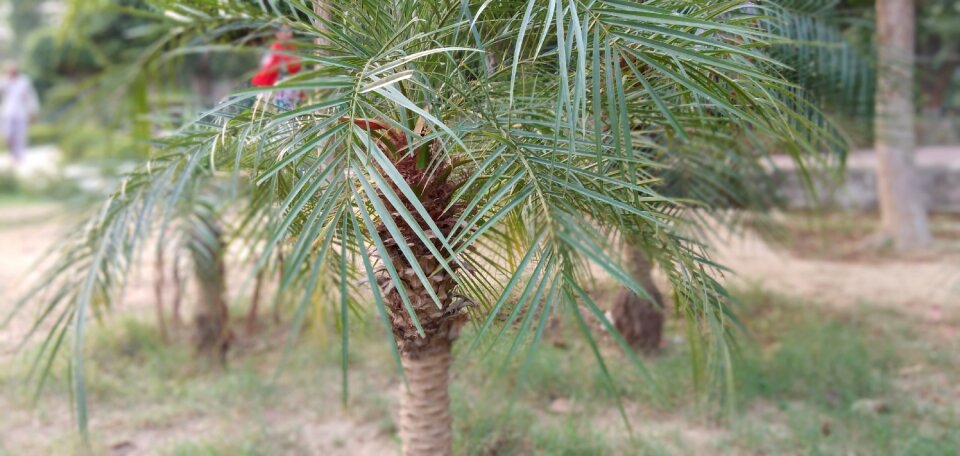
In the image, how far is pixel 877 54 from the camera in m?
3.27

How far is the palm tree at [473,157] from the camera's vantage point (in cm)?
128

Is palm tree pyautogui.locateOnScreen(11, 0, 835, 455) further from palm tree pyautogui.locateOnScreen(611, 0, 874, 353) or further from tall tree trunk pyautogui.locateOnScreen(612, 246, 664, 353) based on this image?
tall tree trunk pyautogui.locateOnScreen(612, 246, 664, 353)

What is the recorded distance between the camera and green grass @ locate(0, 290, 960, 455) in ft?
8.75

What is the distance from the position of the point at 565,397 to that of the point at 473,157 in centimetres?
171

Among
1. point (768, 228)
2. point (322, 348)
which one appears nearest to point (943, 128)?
point (768, 228)

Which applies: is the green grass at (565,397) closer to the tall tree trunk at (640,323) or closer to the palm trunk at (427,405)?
the tall tree trunk at (640,323)

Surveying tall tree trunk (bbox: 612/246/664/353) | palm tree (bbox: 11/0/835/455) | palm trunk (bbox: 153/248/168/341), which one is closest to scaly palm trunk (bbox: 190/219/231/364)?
palm trunk (bbox: 153/248/168/341)

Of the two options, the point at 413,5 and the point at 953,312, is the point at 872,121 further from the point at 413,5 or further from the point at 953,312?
the point at 413,5

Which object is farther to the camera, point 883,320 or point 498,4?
→ point 883,320

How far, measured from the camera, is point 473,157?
1.57 metres

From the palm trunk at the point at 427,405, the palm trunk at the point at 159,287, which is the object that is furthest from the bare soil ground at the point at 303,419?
the palm trunk at the point at 427,405

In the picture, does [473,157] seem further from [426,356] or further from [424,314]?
[426,356]

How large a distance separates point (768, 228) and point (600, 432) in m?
1.56

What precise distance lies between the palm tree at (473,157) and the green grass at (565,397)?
538 millimetres
